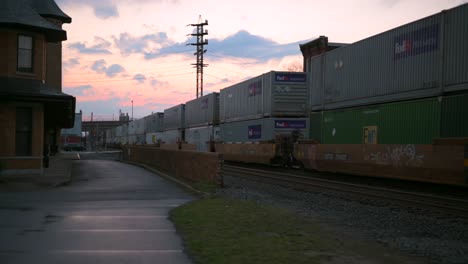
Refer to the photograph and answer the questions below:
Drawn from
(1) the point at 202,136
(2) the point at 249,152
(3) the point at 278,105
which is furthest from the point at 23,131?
(1) the point at 202,136

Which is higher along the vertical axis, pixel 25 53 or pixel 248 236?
pixel 25 53

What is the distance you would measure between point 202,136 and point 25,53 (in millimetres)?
20568

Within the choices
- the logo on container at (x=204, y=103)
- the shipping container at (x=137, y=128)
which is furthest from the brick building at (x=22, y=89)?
the shipping container at (x=137, y=128)

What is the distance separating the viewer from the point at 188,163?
1856 cm

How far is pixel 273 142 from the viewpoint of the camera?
2494cm

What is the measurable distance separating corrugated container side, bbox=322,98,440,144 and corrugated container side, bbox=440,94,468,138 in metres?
0.24

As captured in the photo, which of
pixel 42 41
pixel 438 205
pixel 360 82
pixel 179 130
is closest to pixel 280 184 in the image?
pixel 360 82

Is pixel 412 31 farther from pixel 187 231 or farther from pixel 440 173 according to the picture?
pixel 187 231

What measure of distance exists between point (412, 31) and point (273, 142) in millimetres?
10641

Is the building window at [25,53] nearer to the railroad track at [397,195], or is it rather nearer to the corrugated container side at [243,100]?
the railroad track at [397,195]

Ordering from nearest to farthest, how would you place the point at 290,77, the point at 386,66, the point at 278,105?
the point at 386,66
the point at 278,105
the point at 290,77

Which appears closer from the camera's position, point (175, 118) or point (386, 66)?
point (386, 66)

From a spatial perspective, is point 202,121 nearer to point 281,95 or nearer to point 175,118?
point 175,118

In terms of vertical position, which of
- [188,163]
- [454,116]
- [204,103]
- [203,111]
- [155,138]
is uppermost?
[204,103]
